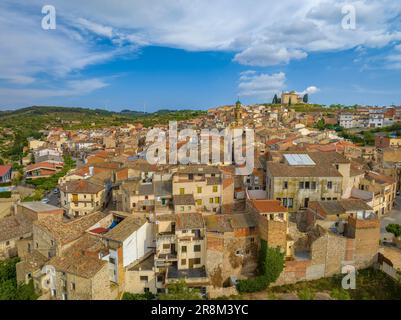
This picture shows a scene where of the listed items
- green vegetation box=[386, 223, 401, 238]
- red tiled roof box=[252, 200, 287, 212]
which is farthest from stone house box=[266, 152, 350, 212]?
green vegetation box=[386, 223, 401, 238]

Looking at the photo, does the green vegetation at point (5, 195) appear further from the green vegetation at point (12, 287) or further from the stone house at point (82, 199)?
the green vegetation at point (12, 287)

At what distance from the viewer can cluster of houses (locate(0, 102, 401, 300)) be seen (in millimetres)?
20344

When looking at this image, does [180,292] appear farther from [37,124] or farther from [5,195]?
[37,124]

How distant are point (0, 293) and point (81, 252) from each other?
21.3ft

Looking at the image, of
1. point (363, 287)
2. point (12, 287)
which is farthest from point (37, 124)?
point (363, 287)

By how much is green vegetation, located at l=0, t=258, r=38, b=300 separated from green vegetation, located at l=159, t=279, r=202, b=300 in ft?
28.8

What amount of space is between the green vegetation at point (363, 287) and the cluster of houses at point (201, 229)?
22.7 inches

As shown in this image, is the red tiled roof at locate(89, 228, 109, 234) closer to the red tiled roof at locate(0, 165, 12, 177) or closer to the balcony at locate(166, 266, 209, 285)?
the balcony at locate(166, 266, 209, 285)

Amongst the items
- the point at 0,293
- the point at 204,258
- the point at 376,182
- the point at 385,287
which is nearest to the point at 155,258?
the point at 204,258

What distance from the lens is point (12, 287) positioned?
2203 cm

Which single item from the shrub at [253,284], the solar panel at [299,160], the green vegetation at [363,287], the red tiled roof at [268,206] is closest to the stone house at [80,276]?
the shrub at [253,284]

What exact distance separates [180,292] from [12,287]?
40.3ft
